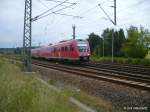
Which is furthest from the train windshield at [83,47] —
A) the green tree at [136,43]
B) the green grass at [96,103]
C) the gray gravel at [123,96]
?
the green tree at [136,43]

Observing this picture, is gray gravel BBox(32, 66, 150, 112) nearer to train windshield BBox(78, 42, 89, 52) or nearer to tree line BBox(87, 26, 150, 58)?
train windshield BBox(78, 42, 89, 52)

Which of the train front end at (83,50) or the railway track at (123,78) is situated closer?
the railway track at (123,78)

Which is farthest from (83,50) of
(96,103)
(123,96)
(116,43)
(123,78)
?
(116,43)

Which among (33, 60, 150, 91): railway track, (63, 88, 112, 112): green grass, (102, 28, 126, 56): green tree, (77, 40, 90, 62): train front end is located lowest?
(63, 88, 112, 112): green grass

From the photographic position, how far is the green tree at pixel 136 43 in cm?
6789

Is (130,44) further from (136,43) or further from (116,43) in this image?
(116,43)

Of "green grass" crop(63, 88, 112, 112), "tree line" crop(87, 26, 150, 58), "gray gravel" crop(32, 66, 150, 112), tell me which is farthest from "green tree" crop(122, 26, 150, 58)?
"green grass" crop(63, 88, 112, 112)

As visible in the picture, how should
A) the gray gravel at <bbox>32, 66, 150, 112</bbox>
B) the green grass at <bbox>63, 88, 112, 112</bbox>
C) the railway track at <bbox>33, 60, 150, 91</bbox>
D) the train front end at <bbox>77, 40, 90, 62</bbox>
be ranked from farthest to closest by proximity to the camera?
1. the train front end at <bbox>77, 40, 90, 62</bbox>
2. the railway track at <bbox>33, 60, 150, 91</bbox>
3. the gray gravel at <bbox>32, 66, 150, 112</bbox>
4. the green grass at <bbox>63, 88, 112, 112</bbox>

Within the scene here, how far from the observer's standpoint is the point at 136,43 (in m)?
73.9

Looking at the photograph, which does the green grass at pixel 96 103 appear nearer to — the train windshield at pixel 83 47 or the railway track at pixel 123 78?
the railway track at pixel 123 78

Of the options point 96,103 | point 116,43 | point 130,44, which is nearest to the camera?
point 96,103

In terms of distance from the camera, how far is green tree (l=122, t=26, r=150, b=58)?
67894 millimetres

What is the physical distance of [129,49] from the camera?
228 feet

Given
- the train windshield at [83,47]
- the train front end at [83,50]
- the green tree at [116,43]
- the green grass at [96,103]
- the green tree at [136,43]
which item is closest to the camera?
the green grass at [96,103]
